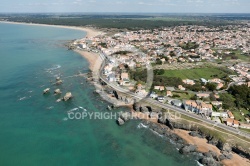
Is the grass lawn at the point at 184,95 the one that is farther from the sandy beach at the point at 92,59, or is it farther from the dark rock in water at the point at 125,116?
the sandy beach at the point at 92,59

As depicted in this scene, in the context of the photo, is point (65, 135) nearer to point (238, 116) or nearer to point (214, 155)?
point (214, 155)

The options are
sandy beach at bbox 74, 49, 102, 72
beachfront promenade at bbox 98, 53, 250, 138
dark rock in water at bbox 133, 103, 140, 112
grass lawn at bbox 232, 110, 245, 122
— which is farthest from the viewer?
sandy beach at bbox 74, 49, 102, 72

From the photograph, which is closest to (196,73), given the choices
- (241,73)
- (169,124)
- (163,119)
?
(241,73)

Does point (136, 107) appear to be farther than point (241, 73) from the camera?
No

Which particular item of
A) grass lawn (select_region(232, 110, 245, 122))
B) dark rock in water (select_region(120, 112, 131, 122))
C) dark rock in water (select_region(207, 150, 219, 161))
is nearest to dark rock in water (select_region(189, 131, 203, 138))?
dark rock in water (select_region(207, 150, 219, 161))

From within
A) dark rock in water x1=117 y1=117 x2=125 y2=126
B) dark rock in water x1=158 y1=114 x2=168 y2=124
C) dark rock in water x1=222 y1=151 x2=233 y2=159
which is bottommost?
dark rock in water x1=222 y1=151 x2=233 y2=159

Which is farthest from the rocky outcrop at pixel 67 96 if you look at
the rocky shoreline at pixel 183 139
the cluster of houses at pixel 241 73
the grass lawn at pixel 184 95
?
the cluster of houses at pixel 241 73

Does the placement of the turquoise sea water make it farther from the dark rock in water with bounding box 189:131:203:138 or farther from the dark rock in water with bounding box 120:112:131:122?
the dark rock in water with bounding box 189:131:203:138

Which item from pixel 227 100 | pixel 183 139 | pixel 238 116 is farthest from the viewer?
pixel 227 100
